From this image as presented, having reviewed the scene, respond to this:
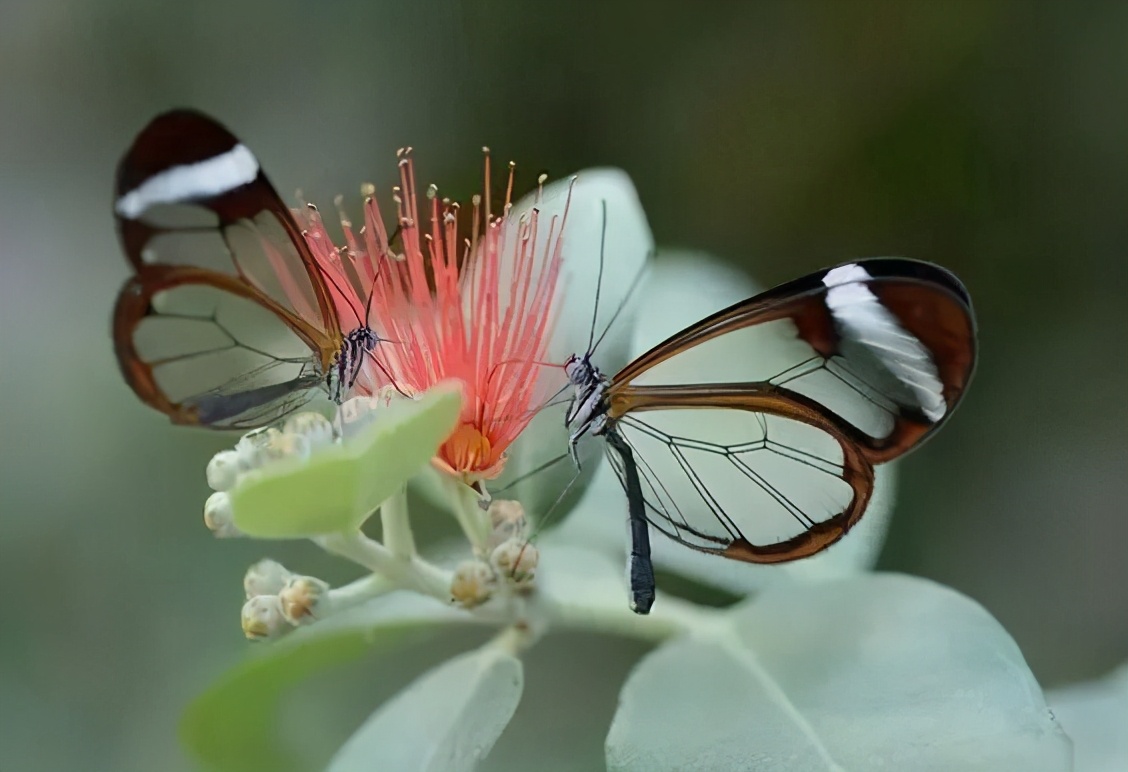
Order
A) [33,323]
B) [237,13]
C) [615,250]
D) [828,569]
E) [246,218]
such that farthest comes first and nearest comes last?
[237,13] → [33,323] → [615,250] → [828,569] → [246,218]

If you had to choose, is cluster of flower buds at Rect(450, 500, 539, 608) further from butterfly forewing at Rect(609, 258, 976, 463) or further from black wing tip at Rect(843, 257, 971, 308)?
black wing tip at Rect(843, 257, 971, 308)

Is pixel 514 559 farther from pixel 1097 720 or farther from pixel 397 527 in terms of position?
pixel 1097 720

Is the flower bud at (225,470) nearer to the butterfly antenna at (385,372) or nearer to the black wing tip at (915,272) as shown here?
the butterfly antenna at (385,372)

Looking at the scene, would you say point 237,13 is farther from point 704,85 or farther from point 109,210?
point 704,85

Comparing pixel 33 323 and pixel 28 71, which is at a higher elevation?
pixel 28 71

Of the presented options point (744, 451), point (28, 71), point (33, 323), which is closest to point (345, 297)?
point (744, 451)

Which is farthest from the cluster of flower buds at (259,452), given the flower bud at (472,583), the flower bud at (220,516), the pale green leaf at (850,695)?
the pale green leaf at (850,695)
